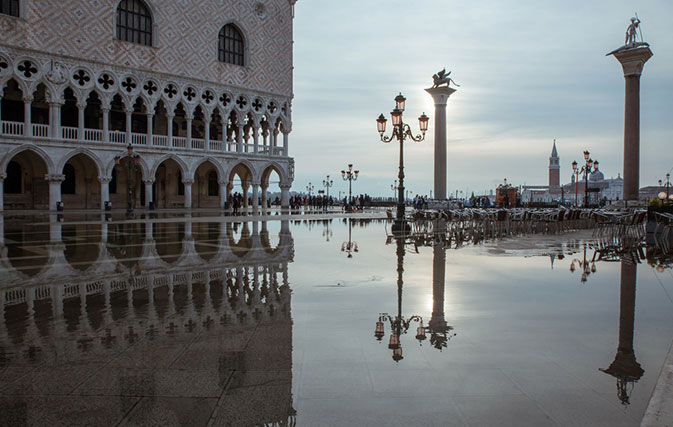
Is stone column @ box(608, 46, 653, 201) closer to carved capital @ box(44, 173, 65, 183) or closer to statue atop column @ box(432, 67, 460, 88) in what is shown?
statue atop column @ box(432, 67, 460, 88)

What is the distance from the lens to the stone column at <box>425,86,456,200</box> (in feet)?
79.7

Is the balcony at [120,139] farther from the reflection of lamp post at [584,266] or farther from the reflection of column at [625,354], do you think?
the reflection of column at [625,354]

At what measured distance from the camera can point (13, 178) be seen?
1172 inches

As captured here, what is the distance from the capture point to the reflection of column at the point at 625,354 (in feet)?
9.51

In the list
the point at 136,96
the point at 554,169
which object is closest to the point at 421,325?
the point at 136,96

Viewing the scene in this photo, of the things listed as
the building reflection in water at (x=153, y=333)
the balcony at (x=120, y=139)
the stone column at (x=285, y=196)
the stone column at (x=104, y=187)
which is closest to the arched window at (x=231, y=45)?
the balcony at (x=120, y=139)

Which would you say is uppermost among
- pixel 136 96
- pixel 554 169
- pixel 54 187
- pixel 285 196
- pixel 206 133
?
pixel 554 169

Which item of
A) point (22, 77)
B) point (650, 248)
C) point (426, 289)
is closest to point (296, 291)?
Result: point (426, 289)

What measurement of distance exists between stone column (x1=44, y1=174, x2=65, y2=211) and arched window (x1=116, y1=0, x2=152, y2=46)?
990cm

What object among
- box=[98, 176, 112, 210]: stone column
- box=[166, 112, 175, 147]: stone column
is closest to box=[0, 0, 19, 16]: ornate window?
box=[166, 112, 175, 147]: stone column

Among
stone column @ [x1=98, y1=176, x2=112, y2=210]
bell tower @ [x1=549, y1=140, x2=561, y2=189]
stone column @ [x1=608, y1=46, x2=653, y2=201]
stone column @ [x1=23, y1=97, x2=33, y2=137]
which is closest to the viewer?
stone column @ [x1=608, y1=46, x2=653, y2=201]

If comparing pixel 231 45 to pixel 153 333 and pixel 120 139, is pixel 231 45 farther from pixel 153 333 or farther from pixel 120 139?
pixel 153 333

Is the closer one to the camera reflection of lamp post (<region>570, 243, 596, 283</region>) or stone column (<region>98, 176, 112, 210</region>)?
reflection of lamp post (<region>570, 243, 596, 283</region>)

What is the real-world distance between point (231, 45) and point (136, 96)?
8702mm
